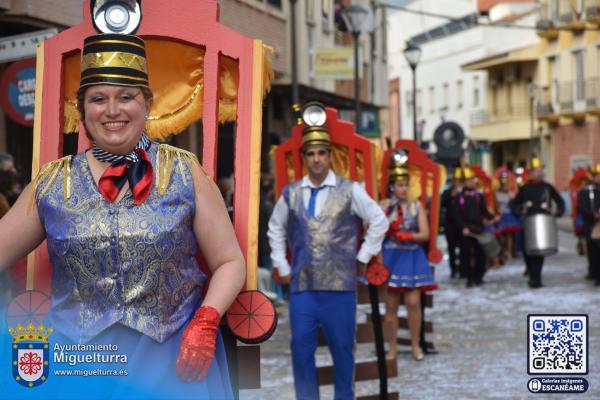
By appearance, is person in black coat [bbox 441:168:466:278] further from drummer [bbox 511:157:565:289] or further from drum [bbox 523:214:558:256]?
drum [bbox 523:214:558:256]

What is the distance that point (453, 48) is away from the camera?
72.2m

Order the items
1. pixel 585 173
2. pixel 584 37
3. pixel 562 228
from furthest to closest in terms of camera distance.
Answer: pixel 584 37
pixel 562 228
pixel 585 173

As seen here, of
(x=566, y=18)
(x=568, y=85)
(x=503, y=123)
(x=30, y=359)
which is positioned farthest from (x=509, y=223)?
(x=503, y=123)

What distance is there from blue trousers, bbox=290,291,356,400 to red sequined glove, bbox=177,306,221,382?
162 inches

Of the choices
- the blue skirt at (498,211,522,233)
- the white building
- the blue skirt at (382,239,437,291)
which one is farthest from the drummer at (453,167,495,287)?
the white building

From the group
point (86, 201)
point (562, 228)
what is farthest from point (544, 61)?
point (86, 201)

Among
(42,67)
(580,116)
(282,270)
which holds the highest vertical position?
(580,116)

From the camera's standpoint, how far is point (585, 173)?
26.3 meters

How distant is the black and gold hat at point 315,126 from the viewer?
27.7 ft

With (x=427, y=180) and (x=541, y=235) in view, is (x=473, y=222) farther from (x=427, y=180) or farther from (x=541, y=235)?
(x=427, y=180)

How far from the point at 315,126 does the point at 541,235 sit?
11.1 meters

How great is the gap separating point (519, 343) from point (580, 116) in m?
43.6

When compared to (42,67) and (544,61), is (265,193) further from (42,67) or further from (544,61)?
(544,61)

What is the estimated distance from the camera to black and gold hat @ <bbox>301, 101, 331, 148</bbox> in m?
8.43
